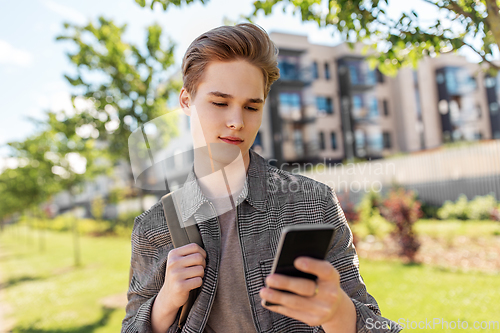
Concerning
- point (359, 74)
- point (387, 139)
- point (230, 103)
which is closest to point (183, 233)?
point (230, 103)

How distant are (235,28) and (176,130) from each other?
47cm

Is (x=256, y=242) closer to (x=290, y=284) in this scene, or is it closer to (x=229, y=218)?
(x=229, y=218)

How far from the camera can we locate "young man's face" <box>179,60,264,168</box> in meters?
1.26

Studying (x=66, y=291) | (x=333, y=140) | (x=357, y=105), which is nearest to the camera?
(x=66, y=291)

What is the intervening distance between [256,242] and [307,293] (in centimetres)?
50

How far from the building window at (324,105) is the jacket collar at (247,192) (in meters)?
24.0

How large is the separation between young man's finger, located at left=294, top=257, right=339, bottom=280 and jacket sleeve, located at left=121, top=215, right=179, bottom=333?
69 cm

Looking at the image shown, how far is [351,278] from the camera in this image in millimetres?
1174

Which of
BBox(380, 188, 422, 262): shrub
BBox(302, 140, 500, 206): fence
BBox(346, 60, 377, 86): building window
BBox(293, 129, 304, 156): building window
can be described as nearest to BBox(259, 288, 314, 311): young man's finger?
BBox(380, 188, 422, 262): shrub

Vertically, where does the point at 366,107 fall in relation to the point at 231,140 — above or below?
above

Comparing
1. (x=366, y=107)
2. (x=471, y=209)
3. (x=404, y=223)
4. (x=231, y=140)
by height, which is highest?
(x=366, y=107)

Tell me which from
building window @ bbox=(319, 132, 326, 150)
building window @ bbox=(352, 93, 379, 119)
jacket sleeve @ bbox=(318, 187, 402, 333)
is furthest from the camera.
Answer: building window @ bbox=(352, 93, 379, 119)

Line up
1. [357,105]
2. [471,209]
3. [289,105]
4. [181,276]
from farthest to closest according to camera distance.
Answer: [357,105], [289,105], [471,209], [181,276]

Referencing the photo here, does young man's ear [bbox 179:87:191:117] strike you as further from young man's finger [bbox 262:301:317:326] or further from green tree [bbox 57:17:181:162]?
green tree [bbox 57:17:181:162]
